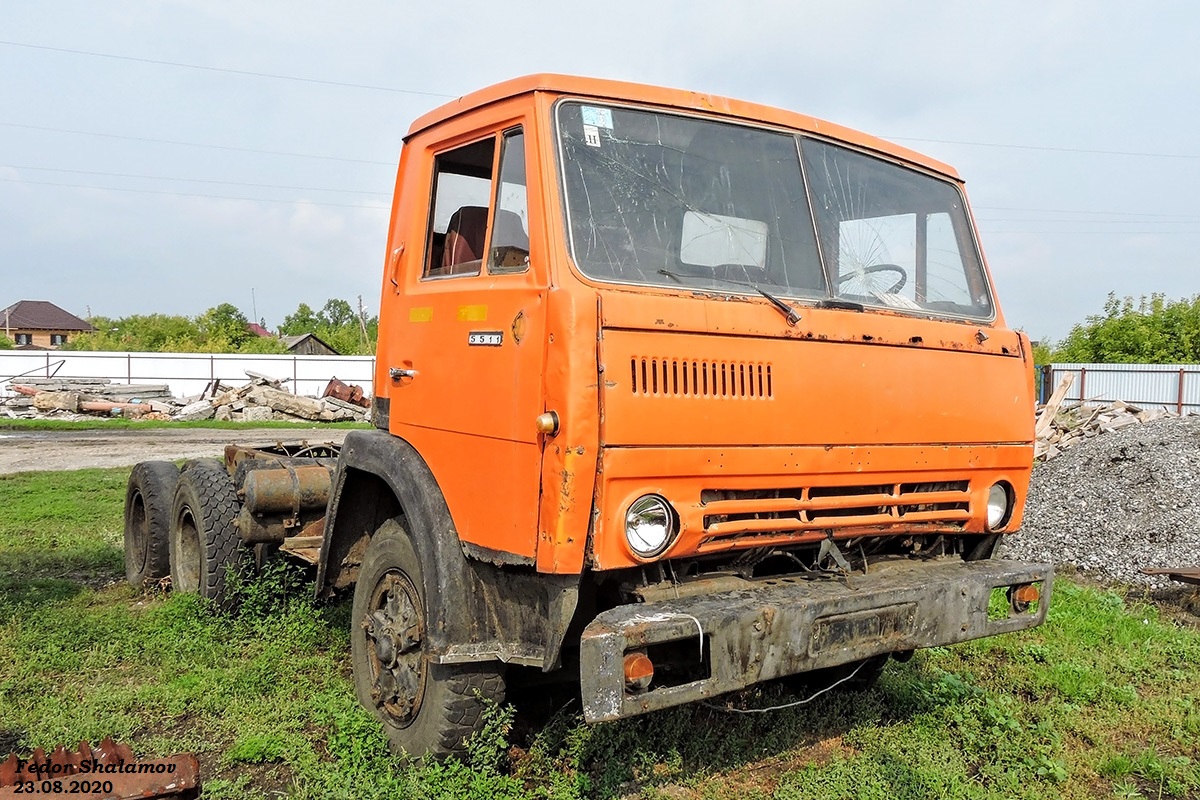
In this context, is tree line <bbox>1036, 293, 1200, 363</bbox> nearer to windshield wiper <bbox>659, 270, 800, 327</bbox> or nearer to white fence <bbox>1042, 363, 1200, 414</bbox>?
white fence <bbox>1042, 363, 1200, 414</bbox>

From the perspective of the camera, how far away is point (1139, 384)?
84.8ft

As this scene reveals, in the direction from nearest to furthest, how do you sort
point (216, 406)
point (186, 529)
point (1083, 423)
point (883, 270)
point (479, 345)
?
point (479, 345) → point (883, 270) → point (186, 529) → point (1083, 423) → point (216, 406)

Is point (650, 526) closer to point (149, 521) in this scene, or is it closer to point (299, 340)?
point (149, 521)

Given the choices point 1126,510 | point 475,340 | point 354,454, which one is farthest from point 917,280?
point 1126,510

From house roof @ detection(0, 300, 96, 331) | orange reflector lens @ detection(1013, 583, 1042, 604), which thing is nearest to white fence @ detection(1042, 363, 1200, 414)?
orange reflector lens @ detection(1013, 583, 1042, 604)

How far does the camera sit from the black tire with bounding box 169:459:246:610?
5.84 meters

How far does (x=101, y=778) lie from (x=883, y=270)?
128 inches

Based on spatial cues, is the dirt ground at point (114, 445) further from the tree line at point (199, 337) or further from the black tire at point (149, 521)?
the tree line at point (199, 337)

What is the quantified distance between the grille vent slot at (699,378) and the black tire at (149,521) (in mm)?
4719

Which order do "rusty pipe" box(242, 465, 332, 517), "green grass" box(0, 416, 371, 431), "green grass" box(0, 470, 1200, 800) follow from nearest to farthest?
"green grass" box(0, 470, 1200, 800) < "rusty pipe" box(242, 465, 332, 517) < "green grass" box(0, 416, 371, 431)

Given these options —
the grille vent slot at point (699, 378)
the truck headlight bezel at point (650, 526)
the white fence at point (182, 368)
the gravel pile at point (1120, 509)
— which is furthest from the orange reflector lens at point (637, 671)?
the white fence at point (182, 368)

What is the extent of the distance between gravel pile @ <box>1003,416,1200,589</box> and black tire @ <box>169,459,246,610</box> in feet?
22.0

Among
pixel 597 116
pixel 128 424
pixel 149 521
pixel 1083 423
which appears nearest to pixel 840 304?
pixel 597 116

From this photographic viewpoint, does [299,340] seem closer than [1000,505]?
No
